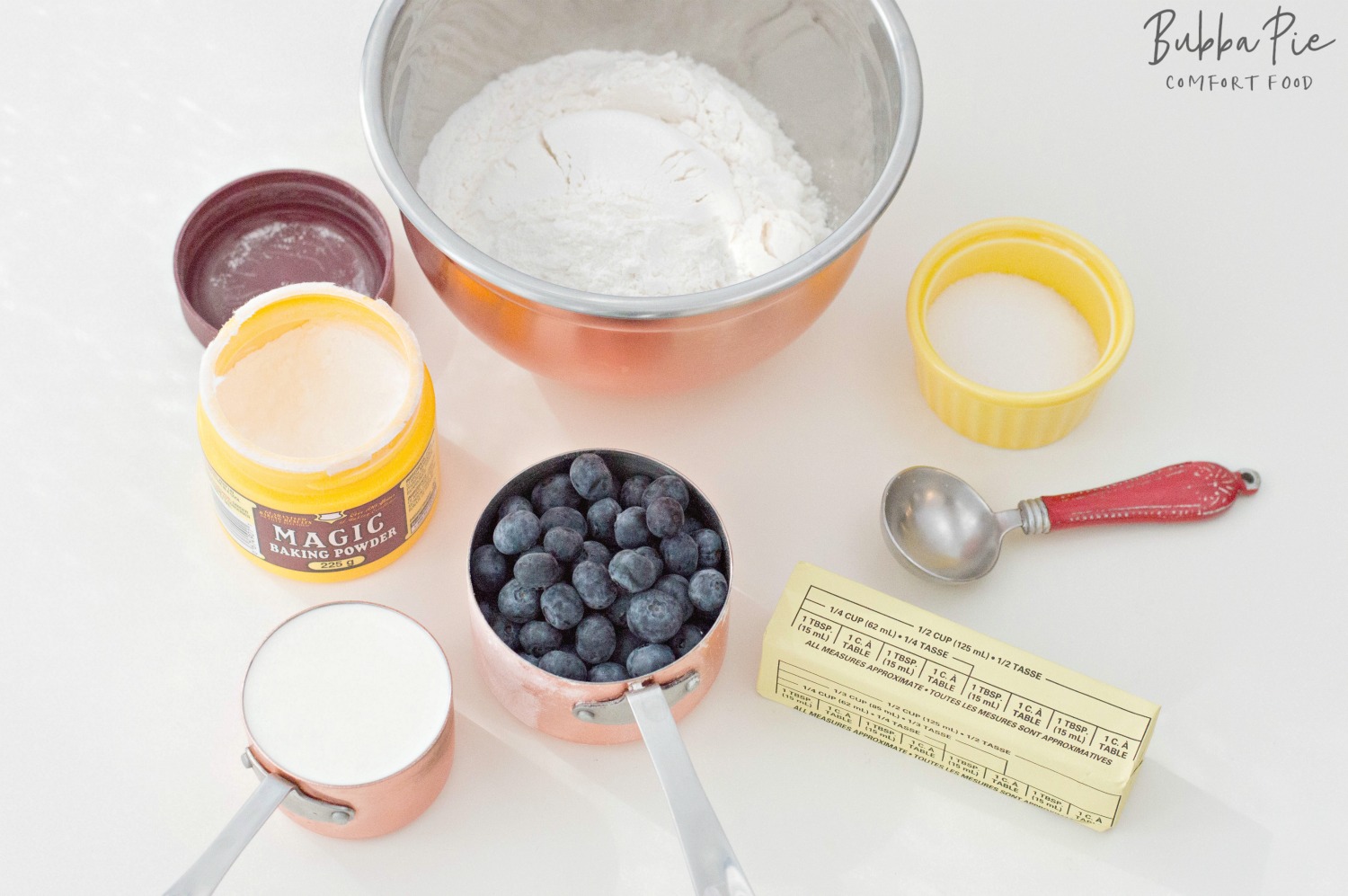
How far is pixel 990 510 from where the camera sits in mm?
1042

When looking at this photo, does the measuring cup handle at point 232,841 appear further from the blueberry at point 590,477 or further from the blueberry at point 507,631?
the blueberry at point 590,477

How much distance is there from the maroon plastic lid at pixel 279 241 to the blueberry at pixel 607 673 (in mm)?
377

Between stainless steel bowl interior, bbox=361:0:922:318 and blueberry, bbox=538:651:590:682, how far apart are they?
9.3 inches

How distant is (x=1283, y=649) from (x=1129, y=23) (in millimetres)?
670

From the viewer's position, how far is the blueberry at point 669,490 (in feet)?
3.13

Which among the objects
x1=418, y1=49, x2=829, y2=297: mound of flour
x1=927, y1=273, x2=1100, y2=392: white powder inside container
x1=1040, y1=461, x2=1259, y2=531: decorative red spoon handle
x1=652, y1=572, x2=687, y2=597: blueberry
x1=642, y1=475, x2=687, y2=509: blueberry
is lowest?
x1=1040, y1=461, x2=1259, y2=531: decorative red spoon handle

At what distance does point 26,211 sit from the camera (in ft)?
3.83

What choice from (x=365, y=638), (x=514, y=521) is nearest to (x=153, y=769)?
(x=365, y=638)

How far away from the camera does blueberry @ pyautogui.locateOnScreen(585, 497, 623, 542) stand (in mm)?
962

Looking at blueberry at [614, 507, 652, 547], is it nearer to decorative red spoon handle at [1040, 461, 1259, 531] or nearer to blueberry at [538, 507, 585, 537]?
blueberry at [538, 507, 585, 537]

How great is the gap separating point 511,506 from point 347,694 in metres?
0.17

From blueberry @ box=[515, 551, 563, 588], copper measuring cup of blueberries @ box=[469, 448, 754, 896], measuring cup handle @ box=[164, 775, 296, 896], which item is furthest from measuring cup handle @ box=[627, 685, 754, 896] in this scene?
measuring cup handle @ box=[164, 775, 296, 896]

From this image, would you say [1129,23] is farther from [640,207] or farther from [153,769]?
[153,769]

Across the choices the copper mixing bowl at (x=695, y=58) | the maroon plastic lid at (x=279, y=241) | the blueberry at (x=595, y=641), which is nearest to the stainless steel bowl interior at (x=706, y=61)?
the copper mixing bowl at (x=695, y=58)
